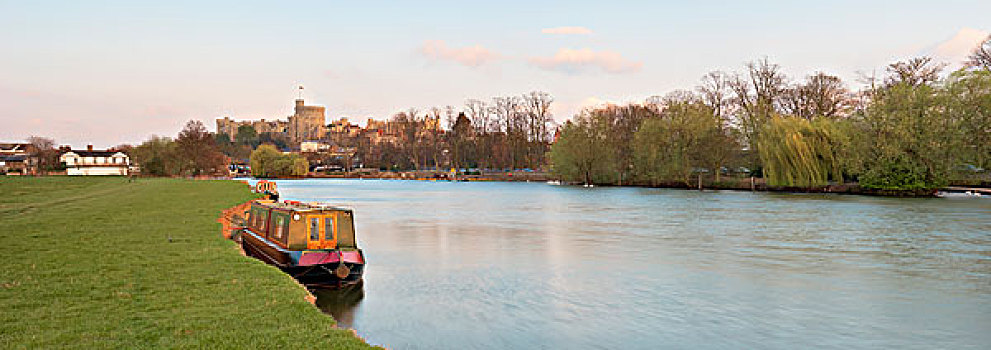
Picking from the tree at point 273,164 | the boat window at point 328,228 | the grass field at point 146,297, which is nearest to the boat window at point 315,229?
the boat window at point 328,228

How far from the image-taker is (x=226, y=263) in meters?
13.1

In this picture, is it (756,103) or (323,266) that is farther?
(756,103)

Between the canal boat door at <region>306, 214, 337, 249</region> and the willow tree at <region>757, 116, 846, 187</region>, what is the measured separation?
48.8 meters

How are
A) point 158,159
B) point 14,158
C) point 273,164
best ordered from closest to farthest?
point 158,159, point 14,158, point 273,164

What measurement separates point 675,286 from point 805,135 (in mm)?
45718

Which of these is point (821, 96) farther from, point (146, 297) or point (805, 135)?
point (146, 297)

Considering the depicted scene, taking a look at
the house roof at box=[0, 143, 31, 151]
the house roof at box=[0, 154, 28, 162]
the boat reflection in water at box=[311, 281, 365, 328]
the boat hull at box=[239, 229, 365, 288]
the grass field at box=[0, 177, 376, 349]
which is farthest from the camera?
the house roof at box=[0, 143, 31, 151]

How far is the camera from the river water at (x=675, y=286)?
11609mm

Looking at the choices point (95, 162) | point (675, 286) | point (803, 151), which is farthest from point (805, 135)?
point (95, 162)

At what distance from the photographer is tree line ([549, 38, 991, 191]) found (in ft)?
154

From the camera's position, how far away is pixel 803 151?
54531mm

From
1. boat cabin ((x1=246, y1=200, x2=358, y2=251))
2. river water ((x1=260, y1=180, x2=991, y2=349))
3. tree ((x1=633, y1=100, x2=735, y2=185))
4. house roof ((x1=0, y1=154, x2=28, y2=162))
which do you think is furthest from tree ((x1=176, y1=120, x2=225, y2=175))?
boat cabin ((x1=246, y1=200, x2=358, y2=251))

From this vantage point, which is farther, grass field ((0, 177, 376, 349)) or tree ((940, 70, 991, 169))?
tree ((940, 70, 991, 169))

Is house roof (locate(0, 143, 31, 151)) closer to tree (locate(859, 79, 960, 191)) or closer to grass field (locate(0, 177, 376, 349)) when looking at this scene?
grass field (locate(0, 177, 376, 349))
